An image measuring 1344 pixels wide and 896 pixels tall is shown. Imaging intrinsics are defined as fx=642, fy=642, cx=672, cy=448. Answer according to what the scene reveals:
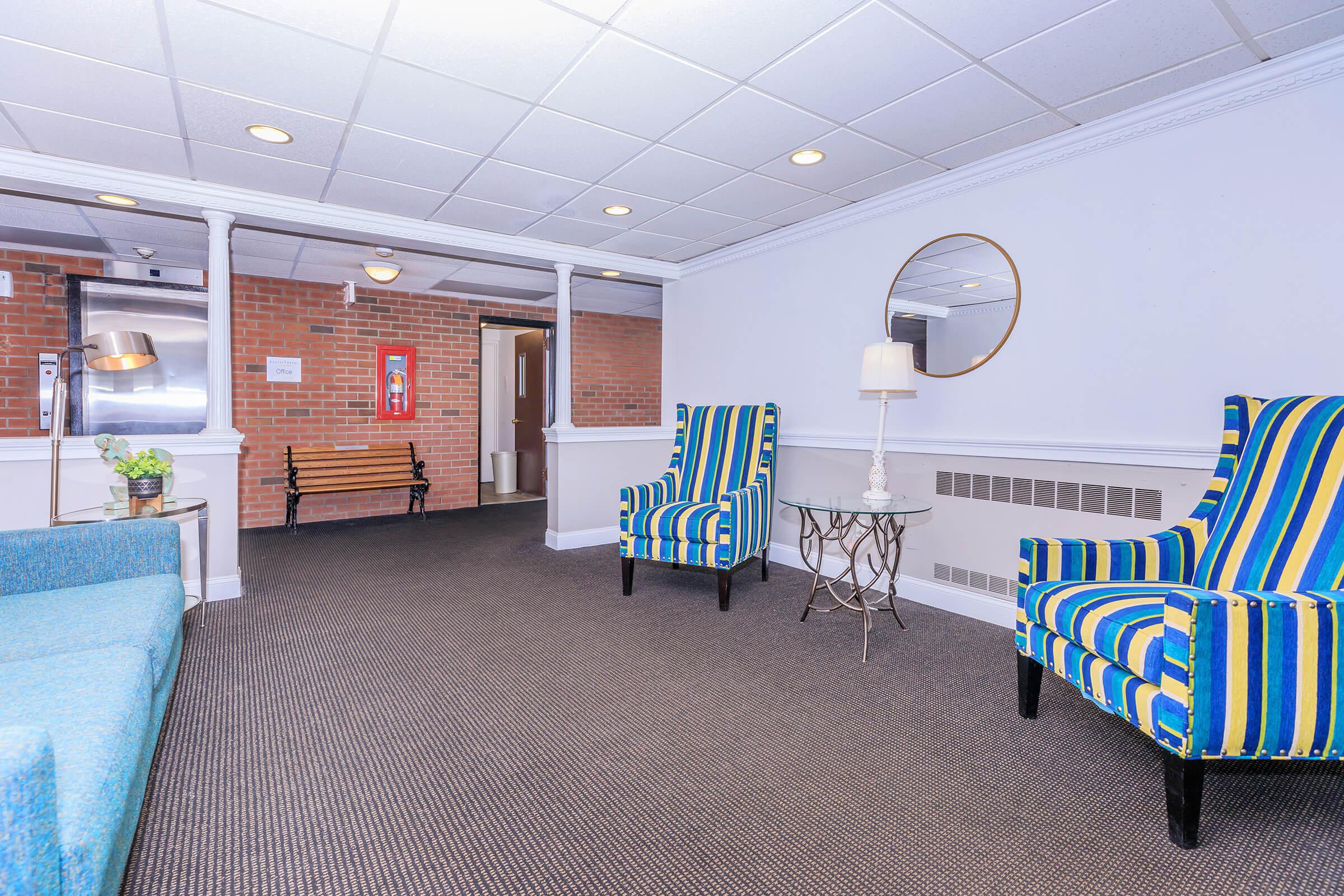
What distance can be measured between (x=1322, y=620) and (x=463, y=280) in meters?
6.08

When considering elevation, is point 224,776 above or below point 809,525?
below

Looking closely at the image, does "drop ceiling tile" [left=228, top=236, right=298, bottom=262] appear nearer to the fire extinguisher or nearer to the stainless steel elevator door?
the stainless steel elevator door

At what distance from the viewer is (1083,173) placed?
3031 mm

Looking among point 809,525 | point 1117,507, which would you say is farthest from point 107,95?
point 1117,507

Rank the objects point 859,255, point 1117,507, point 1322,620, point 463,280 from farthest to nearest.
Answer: point 463,280 → point 859,255 → point 1117,507 → point 1322,620

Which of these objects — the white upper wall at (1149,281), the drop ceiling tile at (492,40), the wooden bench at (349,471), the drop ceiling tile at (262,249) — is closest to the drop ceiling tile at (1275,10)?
the white upper wall at (1149,281)

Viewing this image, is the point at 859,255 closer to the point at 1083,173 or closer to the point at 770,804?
the point at 1083,173

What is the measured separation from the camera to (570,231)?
4633mm

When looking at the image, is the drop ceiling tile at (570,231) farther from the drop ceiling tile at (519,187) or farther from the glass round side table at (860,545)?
the glass round side table at (860,545)

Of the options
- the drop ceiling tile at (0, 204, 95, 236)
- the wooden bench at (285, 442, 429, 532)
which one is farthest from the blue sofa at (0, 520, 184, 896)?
the wooden bench at (285, 442, 429, 532)

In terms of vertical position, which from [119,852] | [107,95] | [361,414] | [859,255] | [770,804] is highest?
[107,95]

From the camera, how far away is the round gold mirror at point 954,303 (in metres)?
3.38

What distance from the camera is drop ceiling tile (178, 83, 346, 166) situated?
272cm

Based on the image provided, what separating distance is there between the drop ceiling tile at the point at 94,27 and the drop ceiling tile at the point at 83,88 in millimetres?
87
